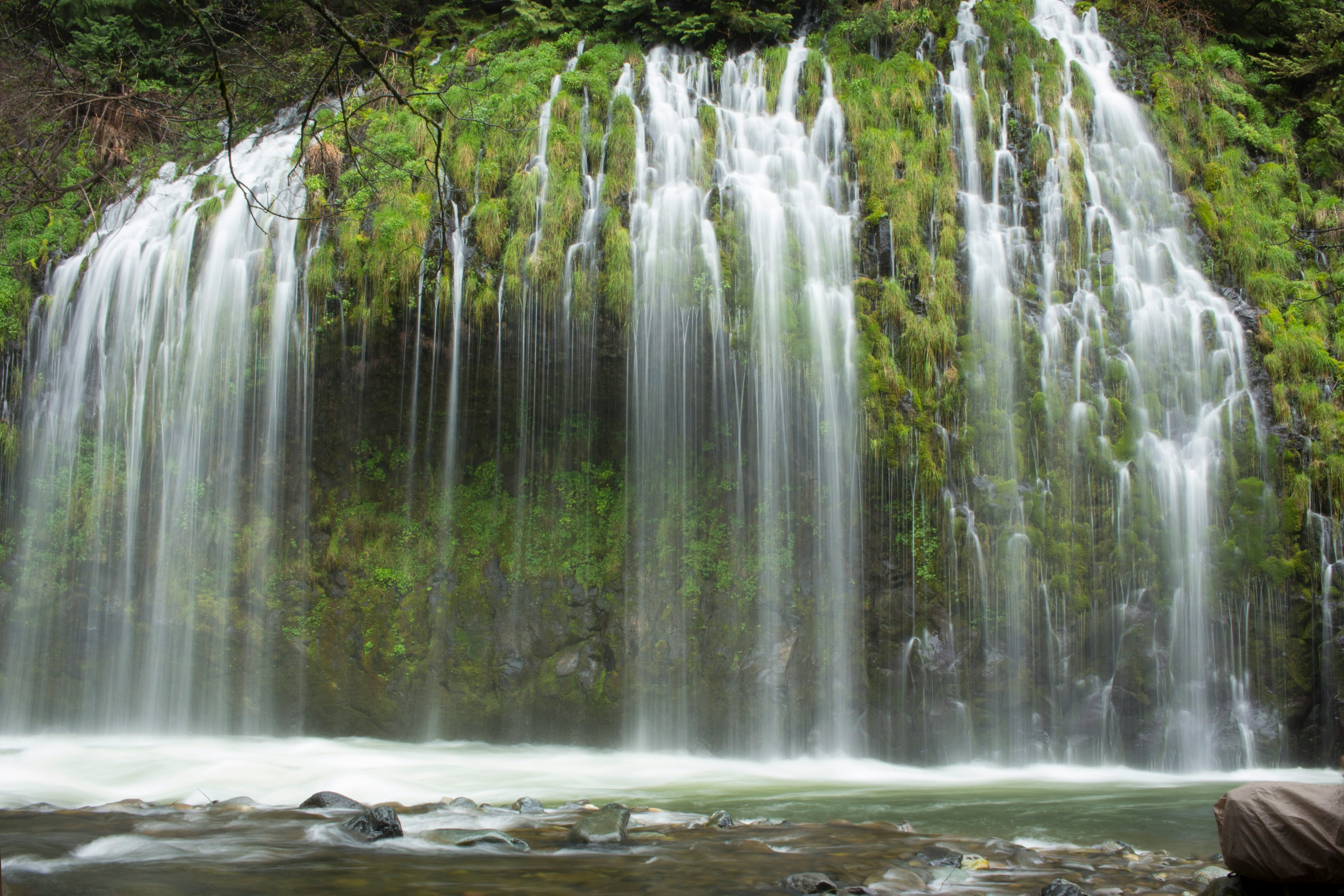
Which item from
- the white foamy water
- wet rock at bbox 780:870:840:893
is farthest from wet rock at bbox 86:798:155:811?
wet rock at bbox 780:870:840:893

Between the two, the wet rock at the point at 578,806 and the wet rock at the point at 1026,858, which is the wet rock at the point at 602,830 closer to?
the wet rock at the point at 578,806

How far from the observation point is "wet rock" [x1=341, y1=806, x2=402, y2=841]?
5.27 m

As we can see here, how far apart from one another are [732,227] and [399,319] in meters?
3.93

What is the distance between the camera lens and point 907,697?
9.23 metres

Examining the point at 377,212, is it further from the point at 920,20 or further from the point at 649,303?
the point at 920,20

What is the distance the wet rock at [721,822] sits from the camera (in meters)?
5.86

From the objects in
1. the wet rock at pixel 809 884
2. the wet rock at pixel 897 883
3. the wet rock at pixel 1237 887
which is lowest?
the wet rock at pixel 897 883

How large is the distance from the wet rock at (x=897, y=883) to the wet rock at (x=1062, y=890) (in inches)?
22.0

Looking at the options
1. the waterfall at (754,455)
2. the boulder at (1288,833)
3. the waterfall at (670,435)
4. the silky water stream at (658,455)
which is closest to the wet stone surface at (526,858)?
the boulder at (1288,833)

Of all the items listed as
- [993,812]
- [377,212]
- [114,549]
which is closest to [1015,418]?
[993,812]

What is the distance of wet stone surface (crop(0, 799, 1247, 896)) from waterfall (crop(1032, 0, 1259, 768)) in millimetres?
4436

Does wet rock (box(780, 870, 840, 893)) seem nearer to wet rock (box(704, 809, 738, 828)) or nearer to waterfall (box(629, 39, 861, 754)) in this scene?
wet rock (box(704, 809, 738, 828))

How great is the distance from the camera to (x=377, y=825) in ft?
17.4

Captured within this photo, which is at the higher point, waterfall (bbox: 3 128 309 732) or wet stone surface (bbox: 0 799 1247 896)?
waterfall (bbox: 3 128 309 732)
